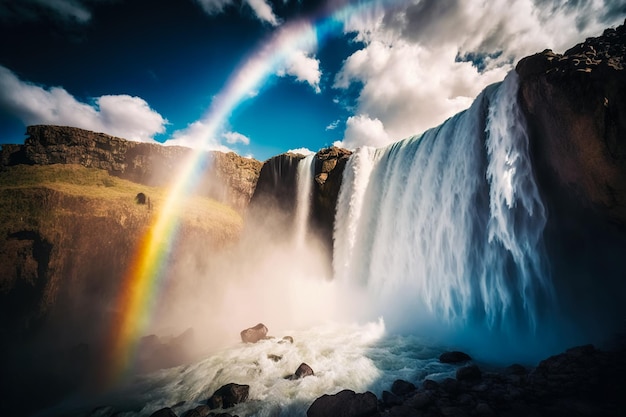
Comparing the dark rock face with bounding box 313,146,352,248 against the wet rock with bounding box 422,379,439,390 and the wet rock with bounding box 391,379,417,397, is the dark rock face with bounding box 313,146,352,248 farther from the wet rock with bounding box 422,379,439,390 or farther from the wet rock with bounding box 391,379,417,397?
the wet rock with bounding box 422,379,439,390

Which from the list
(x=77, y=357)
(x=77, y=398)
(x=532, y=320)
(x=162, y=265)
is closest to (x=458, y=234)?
(x=532, y=320)

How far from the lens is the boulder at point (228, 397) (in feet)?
25.3

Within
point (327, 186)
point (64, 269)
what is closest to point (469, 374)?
point (327, 186)

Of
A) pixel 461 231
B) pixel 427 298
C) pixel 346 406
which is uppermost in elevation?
pixel 461 231

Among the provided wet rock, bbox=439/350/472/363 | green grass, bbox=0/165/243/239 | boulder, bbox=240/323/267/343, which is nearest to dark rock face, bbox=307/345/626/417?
wet rock, bbox=439/350/472/363

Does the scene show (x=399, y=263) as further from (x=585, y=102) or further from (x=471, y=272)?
(x=585, y=102)

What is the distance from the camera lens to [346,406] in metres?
6.35

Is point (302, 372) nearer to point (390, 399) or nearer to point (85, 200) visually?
point (390, 399)

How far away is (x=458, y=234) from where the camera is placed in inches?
469

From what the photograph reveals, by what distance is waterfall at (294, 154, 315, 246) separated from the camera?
1017 inches

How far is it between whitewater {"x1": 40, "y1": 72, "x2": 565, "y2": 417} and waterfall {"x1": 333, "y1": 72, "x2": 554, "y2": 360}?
5 centimetres

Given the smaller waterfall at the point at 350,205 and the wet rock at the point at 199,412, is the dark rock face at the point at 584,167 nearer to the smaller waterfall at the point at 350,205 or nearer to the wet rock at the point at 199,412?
the smaller waterfall at the point at 350,205

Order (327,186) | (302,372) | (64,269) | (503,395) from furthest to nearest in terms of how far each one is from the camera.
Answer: (327,186), (64,269), (302,372), (503,395)

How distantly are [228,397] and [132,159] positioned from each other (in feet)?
120
